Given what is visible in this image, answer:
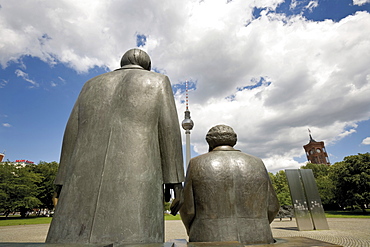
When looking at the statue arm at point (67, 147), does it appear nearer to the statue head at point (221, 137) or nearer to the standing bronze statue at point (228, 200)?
the standing bronze statue at point (228, 200)

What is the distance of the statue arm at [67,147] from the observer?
2377 mm

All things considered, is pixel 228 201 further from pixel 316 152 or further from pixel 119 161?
A: pixel 316 152

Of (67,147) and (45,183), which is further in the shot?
(45,183)

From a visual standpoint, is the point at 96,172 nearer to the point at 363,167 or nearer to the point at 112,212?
the point at 112,212

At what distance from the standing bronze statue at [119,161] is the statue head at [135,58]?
19 centimetres

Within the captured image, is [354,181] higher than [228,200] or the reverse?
higher

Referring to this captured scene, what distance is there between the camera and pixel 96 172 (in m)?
2.08

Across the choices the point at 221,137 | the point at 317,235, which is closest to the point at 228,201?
the point at 221,137

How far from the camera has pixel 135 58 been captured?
293cm

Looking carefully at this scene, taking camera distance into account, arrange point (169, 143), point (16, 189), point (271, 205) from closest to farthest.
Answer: point (169, 143) < point (271, 205) < point (16, 189)

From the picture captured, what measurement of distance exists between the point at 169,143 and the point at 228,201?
2117mm

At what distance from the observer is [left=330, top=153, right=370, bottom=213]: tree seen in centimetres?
2489

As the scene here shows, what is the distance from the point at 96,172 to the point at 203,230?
2489mm

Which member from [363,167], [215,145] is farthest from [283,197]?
[215,145]
